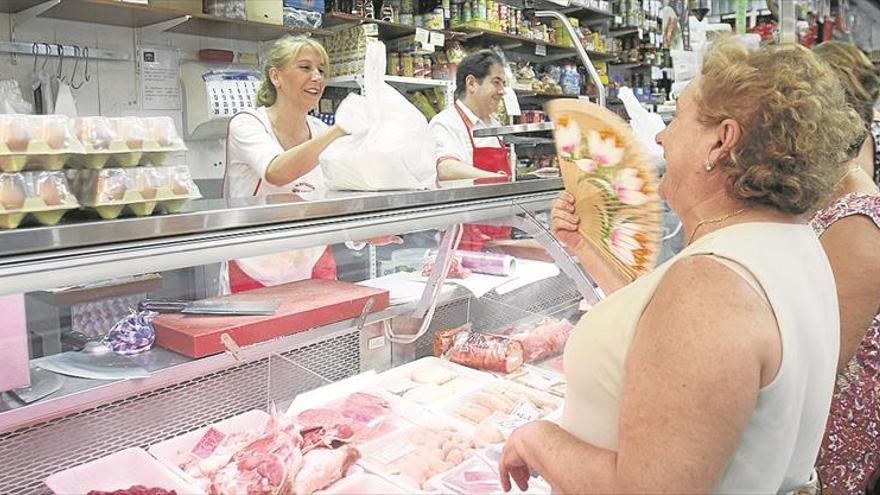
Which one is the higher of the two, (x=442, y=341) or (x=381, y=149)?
(x=381, y=149)

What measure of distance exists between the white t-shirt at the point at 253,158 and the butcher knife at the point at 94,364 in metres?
1.09

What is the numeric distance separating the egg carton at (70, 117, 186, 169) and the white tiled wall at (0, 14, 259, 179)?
10.5 feet

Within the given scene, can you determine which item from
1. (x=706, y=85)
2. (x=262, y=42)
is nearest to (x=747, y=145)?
(x=706, y=85)

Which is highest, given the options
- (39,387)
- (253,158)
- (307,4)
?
(307,4)

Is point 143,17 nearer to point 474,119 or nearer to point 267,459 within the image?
point 474,119

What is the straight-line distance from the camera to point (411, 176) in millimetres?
1831

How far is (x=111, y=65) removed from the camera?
445 cm

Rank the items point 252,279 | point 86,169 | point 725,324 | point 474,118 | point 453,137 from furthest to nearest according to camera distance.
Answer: point 474,118 < point 453,137 < point 252,279 < point 86,169 < point 725,324

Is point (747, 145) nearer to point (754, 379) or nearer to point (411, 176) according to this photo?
point (754, 379)

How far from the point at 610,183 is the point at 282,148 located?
1.61 metres

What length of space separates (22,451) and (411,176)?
1009 mm

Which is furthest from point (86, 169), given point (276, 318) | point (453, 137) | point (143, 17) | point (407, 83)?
point (407, 83)

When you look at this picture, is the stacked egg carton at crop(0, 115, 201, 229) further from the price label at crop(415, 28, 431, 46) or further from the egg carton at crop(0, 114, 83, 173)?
the price label at crop(415, 28, 431, 46)

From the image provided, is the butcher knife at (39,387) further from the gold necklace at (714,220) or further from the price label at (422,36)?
the price label at (422,36)
